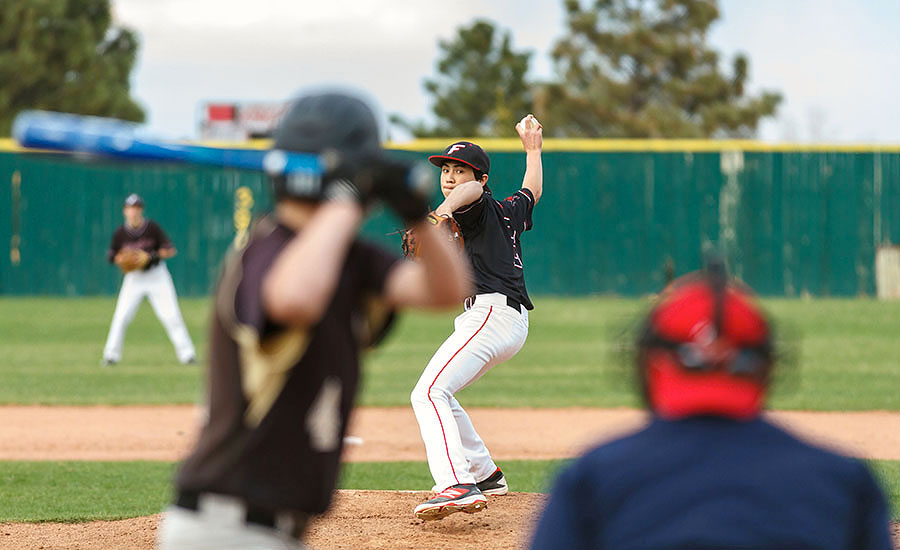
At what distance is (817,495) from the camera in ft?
7.00

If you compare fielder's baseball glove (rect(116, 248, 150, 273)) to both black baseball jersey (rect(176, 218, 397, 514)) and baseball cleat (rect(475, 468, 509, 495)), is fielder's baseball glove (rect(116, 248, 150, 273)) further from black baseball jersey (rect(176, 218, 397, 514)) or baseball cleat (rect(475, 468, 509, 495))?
black baseball jersey (rect(176, 218, 397, 514))

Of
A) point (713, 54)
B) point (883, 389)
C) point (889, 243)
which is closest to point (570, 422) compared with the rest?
point (883, 389)

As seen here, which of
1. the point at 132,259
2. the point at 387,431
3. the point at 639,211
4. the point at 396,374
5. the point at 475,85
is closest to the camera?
the point at 387,431

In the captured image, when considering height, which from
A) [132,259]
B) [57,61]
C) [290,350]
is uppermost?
[57,61]

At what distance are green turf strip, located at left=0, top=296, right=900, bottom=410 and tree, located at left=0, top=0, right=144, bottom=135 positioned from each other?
1875cm

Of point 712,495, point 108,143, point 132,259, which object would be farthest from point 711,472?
point 132,259

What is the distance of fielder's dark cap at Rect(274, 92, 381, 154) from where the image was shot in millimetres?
2752

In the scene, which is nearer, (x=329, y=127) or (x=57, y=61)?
(x=329, y=127)

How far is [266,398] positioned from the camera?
2.65m

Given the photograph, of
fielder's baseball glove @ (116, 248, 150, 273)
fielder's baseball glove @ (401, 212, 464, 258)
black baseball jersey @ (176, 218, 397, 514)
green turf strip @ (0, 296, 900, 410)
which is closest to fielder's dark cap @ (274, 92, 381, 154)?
black baseball jersey @ (176, 218, 397, 514)

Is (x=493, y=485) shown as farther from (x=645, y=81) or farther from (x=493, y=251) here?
(x=645, y=81)

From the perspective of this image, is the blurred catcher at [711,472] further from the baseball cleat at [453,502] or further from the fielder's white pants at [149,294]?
the fielder's white pants at [149,294]

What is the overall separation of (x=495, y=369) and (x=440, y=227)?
11.2 meters

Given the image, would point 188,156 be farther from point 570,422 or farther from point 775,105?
point 775,105
